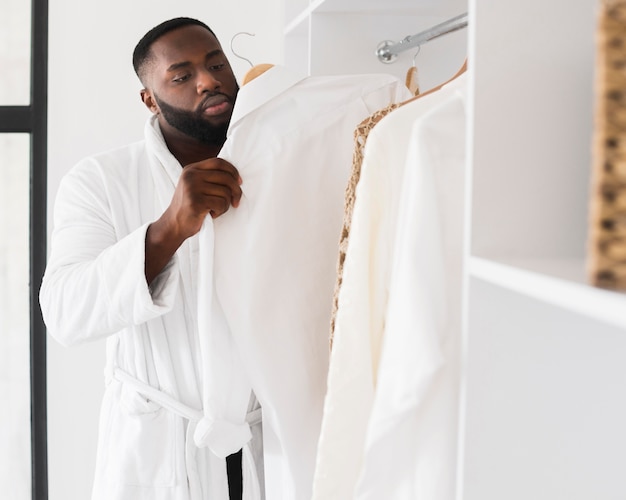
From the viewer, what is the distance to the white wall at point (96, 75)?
217 cm

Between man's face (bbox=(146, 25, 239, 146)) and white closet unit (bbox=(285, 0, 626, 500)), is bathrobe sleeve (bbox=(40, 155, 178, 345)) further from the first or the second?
white closet unit (bbox=(285, 0, 626, 500))

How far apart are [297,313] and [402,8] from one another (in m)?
0.75

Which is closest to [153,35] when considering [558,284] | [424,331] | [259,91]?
[259,91]

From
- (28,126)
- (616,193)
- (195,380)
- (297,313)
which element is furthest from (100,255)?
(28,126)

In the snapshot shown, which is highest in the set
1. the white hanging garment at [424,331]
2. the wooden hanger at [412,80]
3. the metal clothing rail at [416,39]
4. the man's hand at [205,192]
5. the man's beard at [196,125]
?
the metal clothing rail at [416,39]

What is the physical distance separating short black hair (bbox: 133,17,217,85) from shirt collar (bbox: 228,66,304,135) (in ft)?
1.51

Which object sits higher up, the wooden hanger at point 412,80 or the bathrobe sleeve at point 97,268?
the wooden hanger at point 412,80

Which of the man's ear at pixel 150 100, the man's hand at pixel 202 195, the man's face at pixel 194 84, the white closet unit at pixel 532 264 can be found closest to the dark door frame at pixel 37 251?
the man's ear at pixel 150 100

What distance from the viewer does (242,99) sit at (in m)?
1.14

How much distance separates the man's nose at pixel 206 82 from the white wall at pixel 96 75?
0.77 meters

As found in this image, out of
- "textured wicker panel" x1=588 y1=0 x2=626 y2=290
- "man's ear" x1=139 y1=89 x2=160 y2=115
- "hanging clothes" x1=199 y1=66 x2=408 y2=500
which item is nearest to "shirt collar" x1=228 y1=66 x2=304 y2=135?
"hanging clothes" x1=199 y1=66 x2=408 y2=500

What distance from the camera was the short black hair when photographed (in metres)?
1.53

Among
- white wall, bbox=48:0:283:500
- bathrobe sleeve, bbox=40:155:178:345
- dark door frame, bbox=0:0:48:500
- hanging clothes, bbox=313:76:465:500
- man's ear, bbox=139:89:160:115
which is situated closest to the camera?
hanging clothes, bbox=313:76:465:500

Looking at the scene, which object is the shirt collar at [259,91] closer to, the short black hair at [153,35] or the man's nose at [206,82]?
the man's nose at [206,82]
